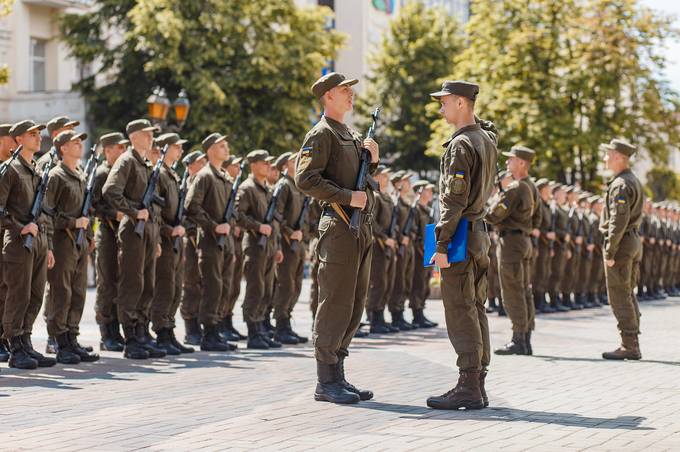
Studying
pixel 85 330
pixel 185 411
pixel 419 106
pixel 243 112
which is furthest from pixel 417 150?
pixel 185 411

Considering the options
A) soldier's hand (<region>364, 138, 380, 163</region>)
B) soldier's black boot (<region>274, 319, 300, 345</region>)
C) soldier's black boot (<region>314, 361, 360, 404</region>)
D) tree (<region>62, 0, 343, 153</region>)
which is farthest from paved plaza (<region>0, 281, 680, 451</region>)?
tree (<region>62, 0, 343, 153</region>)

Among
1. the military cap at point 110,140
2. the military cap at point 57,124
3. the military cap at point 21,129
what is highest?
the military cap at point 57,124

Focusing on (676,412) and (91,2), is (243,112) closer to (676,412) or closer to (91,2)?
(91,2)

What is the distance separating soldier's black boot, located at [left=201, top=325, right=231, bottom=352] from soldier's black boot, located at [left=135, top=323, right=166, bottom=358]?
2.66ft

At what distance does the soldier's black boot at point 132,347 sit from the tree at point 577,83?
90.5 feet

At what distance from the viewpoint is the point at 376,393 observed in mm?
9828

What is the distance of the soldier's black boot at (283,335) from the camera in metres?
14.8

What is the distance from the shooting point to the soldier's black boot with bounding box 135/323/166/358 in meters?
12.7

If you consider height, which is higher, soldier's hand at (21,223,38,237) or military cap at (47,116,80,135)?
military cap at (47,116,80,135)

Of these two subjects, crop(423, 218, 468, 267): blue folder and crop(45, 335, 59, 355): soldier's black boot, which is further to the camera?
crop(45, 335, 59, 355): soldier's black boot

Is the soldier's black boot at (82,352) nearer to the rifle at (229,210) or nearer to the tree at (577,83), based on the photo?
the rifle at (229,210)

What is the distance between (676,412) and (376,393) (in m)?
2.31

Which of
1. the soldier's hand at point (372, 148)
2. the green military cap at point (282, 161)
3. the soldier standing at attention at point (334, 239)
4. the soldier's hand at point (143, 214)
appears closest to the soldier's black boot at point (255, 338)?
the soldier's hand at point (143, 214)

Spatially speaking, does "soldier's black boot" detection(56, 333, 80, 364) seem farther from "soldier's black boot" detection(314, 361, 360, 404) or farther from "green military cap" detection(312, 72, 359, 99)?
"green military cap" detection(312, 72, 359, 99)
